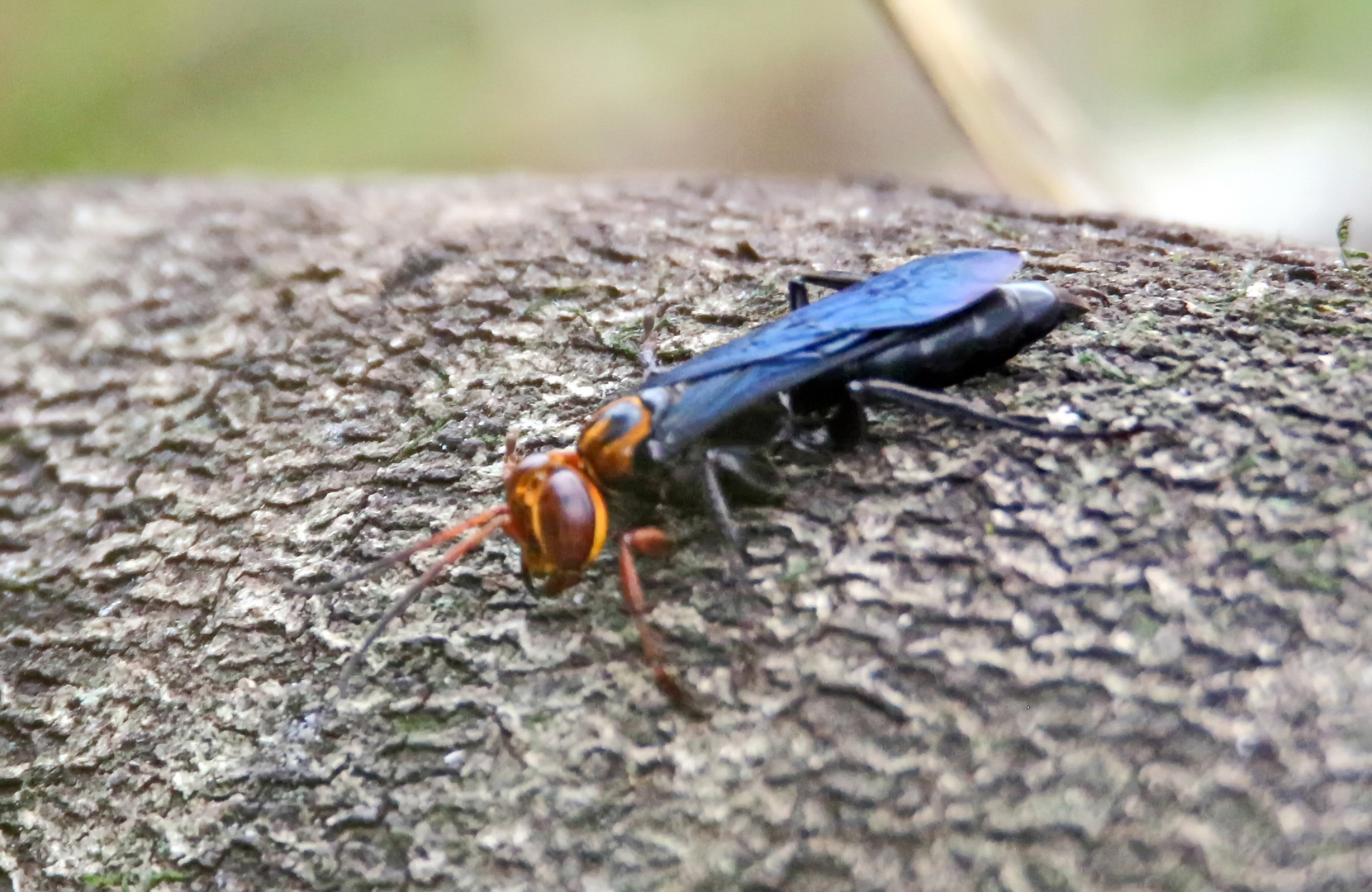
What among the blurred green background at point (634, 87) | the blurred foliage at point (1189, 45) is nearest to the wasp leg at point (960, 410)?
the blurred green background at point (634, 87)

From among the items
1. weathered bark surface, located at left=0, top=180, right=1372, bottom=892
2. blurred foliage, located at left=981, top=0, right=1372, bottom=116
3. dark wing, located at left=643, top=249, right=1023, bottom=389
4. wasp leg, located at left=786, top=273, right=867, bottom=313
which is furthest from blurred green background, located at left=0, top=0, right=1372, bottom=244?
dark wing, located at left=643, top=249, right=1023, bottom=389

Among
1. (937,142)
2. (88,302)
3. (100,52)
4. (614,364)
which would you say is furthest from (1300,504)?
(100,52)

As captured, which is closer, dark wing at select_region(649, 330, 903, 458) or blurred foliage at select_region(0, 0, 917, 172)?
dark wing at select_region(649, 330, 903, 458)

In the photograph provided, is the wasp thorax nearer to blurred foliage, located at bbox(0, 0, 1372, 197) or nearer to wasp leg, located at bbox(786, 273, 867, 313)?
wasp leg, located at bbox(786, 273, 867, 313)

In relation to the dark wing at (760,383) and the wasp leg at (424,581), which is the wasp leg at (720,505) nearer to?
the dark wing at (760,383)

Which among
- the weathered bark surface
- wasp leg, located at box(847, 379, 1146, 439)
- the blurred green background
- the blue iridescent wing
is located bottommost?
the weathered bark surface

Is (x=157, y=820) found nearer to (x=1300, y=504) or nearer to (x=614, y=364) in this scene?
(x=614, y=364)
